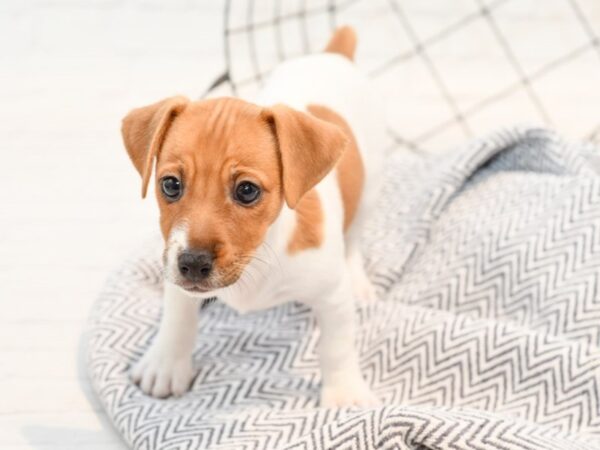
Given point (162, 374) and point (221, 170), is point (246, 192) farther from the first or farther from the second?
point (162, 374)

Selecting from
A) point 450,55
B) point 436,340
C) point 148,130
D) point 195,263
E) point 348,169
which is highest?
point 148,130

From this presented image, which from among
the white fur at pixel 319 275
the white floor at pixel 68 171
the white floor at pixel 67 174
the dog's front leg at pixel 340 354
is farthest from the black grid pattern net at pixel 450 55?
the dog's front leg at pixel 340 354

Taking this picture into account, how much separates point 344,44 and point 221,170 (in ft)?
3.78

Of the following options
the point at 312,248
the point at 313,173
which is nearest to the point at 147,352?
the point at 312,248

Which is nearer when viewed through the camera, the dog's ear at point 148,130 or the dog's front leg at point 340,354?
the dog's ear at point 148,130

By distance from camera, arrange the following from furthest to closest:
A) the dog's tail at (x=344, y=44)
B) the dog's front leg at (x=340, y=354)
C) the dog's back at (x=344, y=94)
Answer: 1. the dog's tail at (x=344, y=44)
2. the dog's back at (x=344, y=94)
3. the dog's front leg at (x=340, y=354)

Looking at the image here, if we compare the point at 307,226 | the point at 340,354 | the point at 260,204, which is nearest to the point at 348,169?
the point at 307,226

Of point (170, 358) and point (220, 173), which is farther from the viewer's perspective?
point (170, 358)

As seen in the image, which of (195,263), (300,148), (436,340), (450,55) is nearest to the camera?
(195,263)

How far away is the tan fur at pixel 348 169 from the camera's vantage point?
8.41ft

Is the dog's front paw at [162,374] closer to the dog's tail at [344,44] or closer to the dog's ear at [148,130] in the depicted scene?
the dog's ear at [148,130]

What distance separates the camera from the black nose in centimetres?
193

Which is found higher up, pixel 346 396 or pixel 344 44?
pixel 344 44

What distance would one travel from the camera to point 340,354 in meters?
2.41
